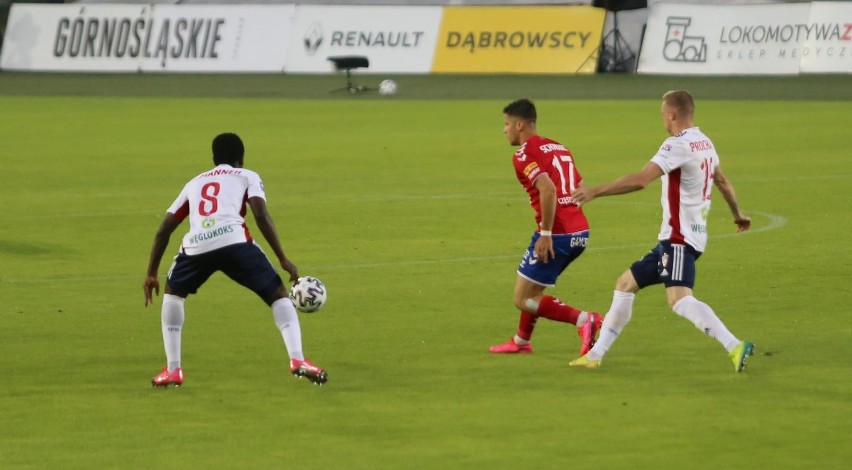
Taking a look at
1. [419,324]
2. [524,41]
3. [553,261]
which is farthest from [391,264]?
[524,41]

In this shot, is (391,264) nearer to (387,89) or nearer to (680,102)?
(680,102)

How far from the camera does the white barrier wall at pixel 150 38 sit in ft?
161

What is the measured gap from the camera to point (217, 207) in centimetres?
1034

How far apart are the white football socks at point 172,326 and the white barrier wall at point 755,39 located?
33.1 m

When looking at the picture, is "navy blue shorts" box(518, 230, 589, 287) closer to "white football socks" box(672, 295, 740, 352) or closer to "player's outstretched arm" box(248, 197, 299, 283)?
"white football socks" box(672, 295, 740, 352)

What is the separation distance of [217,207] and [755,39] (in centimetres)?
3408

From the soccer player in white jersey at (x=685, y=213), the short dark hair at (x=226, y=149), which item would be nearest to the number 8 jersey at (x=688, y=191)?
the soccer player in white jersey at (x=685, y=213)

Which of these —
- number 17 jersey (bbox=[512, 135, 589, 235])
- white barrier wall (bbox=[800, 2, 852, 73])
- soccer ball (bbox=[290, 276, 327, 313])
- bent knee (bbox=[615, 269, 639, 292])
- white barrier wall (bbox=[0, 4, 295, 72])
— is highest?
white barrier wall (bbox=[800, 2, 852, 73])

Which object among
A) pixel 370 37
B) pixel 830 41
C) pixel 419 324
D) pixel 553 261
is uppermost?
pixel 830 41

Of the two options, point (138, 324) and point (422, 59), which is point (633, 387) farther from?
point (422, 59)

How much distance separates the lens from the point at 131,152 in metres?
29.8

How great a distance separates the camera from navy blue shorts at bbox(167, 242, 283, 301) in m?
10.4

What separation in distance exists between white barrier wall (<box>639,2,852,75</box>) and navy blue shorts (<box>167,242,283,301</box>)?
108 feet

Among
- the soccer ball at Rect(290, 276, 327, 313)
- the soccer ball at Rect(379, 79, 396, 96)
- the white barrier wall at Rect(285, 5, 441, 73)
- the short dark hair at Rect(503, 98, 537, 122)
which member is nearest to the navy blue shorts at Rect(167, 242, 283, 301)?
the soccer ball at Rect(290, 276, 327, 313)
